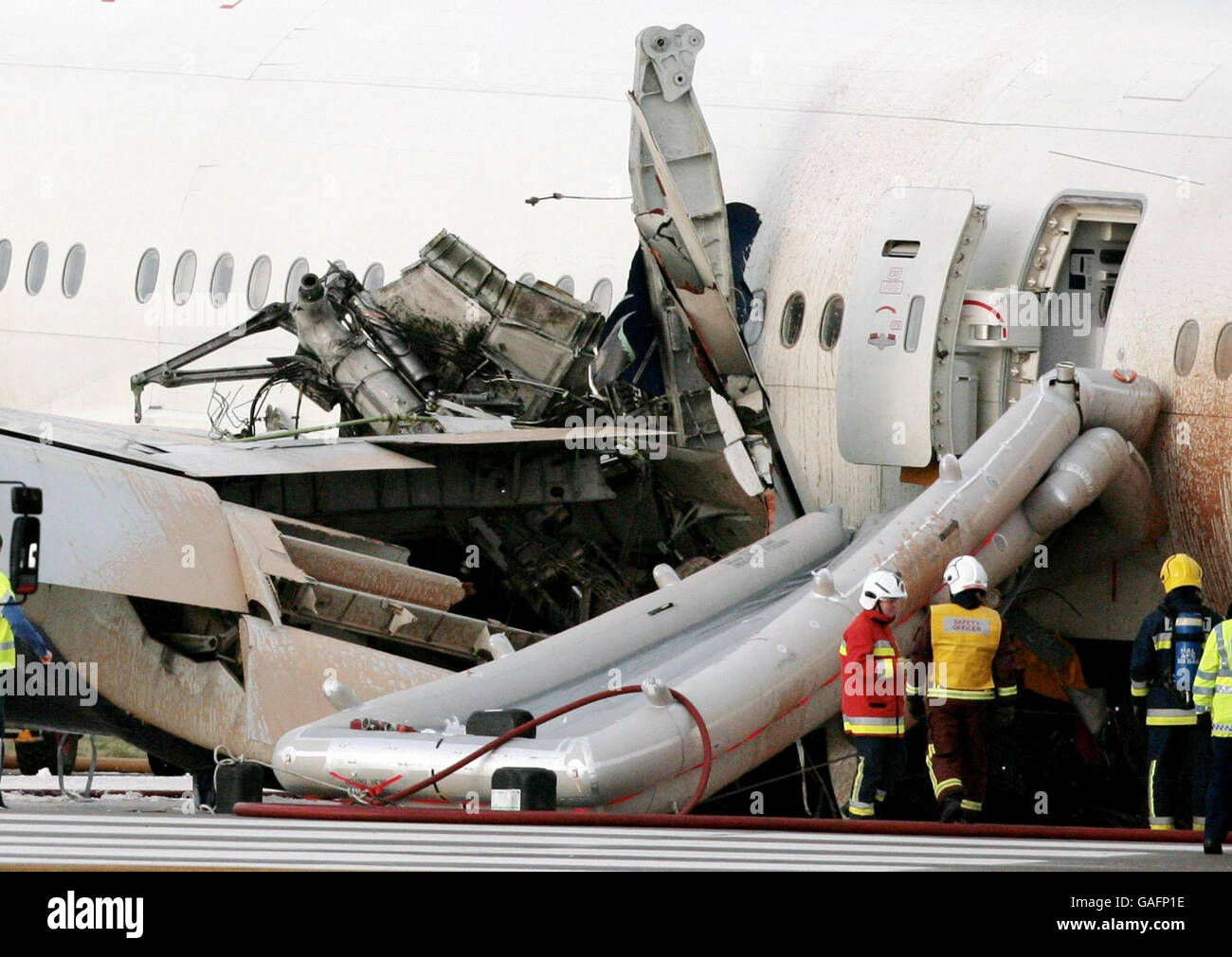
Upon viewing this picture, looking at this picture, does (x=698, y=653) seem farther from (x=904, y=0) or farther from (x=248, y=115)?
(x=248, y=115)

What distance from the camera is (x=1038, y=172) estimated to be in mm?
14594

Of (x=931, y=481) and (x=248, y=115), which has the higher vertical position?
(x=248, y=115)

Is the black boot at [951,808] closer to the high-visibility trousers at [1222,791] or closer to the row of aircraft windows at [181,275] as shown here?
the high-visibility trousers at [1222,791]

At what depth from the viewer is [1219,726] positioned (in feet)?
36.0

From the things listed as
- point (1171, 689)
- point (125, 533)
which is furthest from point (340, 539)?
point (1171, 689)

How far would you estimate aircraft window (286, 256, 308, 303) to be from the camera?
18500 mm

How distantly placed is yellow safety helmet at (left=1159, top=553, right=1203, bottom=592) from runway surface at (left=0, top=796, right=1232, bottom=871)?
6.06 ft

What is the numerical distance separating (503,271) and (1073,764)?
5.47 metres

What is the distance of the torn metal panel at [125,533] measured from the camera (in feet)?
44.8

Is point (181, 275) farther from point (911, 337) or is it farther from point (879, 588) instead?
point (879, 588)

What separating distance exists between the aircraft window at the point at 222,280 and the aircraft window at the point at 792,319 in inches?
216

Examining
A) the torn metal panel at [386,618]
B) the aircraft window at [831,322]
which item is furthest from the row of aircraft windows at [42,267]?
the aircraft window at [831,322]

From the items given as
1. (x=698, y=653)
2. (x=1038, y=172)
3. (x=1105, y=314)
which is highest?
(x=1038, y=172)

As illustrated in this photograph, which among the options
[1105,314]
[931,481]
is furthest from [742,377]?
[1105,314]
